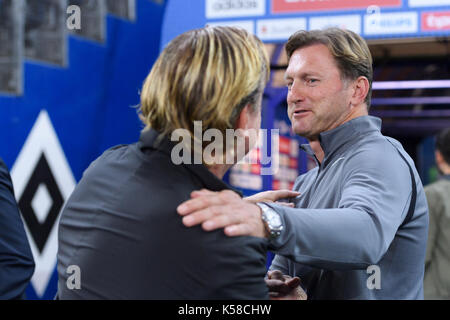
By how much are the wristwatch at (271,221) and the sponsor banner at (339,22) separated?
2590mm

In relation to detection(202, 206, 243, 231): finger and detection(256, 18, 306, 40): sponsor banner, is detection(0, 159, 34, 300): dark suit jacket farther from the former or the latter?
detection(256, 18, 306, 40): sponsor banner

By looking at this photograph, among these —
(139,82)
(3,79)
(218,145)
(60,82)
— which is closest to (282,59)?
(139,82)

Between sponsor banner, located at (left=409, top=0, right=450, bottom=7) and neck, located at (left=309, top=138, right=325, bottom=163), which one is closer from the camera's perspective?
neck, located at (left=309, top=138, right=325, bottom=163)

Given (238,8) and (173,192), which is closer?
(173,192)

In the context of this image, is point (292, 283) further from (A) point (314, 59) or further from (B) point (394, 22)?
(B) point (394, 22)

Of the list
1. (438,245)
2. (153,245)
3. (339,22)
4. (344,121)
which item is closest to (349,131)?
(344,121)

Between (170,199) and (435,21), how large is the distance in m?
2.91

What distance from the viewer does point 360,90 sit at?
69.4 inches

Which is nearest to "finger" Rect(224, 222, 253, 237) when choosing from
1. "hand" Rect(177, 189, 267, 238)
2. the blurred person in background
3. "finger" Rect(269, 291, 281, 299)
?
"hand" Rect(177, 189, 267, 238)

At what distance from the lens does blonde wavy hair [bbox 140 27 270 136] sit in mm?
1042

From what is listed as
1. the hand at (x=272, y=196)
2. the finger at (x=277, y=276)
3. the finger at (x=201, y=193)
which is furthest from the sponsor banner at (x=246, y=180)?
the finger at (x=201, y=193)

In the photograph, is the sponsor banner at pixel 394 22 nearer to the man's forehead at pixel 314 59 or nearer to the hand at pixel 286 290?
the man's forehead at pixel 314 59
